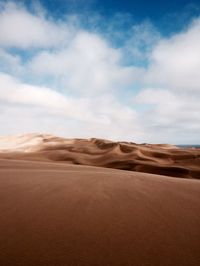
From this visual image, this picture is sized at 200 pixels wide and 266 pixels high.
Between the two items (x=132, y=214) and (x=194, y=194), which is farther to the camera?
(x=194, y=194)

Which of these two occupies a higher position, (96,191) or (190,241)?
(96,191)

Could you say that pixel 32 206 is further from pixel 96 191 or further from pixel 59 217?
pixel 96 191

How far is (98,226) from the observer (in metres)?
2.00

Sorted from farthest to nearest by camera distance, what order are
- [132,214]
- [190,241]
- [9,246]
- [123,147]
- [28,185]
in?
[123,147] → [28,185] → [132,214] → [190,241] → [9,246]

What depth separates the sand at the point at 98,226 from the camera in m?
1.54

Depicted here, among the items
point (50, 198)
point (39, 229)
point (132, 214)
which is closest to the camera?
point (39, 229)

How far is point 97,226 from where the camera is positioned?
2.00 meters

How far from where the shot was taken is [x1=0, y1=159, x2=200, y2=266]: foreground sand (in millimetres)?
1539

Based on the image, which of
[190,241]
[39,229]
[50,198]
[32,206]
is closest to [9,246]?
[39,229]

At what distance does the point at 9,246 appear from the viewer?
1625 millimetres

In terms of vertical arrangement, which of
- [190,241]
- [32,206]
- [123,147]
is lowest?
[190,241]

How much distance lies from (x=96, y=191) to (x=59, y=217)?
3.42 ft

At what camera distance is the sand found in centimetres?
154

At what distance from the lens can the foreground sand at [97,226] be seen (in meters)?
1.54
